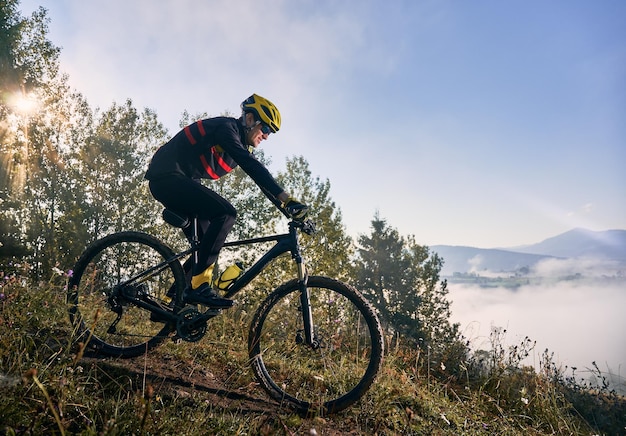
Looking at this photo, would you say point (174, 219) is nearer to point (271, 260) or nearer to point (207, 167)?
point (207, 167)

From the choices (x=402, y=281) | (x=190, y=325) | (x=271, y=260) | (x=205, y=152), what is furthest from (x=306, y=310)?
(x=402, y=281)

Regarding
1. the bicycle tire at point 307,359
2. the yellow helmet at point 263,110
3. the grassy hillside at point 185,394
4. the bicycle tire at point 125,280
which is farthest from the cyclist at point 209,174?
the grassy hillside at point 185,394

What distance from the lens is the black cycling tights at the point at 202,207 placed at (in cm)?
360

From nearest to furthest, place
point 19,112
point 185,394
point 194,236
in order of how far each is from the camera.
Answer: point 185,394 → point 194,236 → point 19,112

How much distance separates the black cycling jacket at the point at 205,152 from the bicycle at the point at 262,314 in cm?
51

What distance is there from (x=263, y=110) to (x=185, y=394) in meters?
2.91

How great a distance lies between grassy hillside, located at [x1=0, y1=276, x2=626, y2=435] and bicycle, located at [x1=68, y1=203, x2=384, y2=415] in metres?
0.20

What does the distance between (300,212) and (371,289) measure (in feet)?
120

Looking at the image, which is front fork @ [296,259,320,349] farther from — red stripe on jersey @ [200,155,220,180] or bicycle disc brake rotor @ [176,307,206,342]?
red stripe on jersey @ [200,155,220,180]

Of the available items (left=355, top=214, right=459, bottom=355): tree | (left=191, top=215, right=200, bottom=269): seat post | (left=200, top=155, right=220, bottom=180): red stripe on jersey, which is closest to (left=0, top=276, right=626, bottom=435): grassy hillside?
(left=191, top=215, right=200, bottom=269): seat post

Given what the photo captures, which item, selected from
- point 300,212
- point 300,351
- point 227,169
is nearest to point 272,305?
point 300,212

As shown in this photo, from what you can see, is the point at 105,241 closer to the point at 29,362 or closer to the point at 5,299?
the point at 5,299

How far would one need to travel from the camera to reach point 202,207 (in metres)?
3.68

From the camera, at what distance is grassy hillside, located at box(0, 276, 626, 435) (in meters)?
2.07
